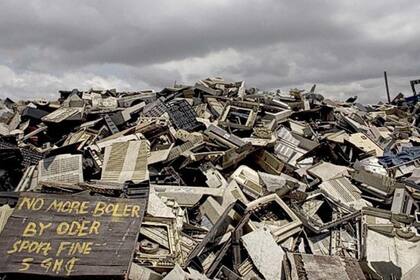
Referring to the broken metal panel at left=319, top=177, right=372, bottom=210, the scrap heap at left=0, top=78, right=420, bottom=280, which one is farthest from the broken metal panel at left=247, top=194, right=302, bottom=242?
the broken metal panel at left=319, top=177, right=372, bottom=210

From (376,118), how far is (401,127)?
44.2 inches

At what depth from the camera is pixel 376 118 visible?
1744cm

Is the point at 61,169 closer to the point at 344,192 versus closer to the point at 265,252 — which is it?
the point at 265,252

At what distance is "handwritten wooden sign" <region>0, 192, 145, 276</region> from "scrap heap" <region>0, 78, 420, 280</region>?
28mm

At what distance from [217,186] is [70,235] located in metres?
3.18

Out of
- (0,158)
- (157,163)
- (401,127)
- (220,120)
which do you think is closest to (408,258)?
(157,163)

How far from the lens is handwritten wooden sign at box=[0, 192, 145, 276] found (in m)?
6.74

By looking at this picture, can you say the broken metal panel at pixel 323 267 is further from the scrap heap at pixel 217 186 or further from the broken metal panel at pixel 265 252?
the broken metal panel at pixel 265 252

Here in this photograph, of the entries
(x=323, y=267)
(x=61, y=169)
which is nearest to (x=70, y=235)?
(x=61, y=169)

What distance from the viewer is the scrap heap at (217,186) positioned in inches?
287

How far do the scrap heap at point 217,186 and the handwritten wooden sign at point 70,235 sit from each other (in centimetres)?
3

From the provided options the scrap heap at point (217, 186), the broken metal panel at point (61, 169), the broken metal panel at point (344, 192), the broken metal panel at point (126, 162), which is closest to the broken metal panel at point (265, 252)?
the scrap heap at point (217, 186)

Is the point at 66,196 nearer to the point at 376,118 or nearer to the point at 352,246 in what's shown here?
the point at 352,246

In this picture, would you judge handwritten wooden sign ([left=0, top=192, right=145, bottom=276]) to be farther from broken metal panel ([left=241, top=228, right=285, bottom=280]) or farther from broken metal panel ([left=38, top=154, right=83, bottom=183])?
broken metal panel ([left=241, top=228, right=285, bottom=280])
